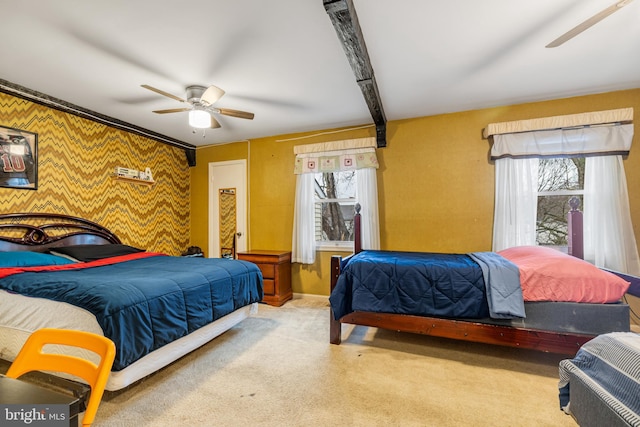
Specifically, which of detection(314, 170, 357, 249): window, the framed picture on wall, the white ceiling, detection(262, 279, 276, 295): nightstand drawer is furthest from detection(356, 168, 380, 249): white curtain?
the framed picture on wall

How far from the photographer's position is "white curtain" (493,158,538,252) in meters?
3.04

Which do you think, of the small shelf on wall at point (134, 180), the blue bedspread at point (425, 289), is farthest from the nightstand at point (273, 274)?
the small shelf on wall at point (134, 180)

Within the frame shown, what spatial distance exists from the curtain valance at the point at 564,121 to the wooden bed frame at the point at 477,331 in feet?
3.57

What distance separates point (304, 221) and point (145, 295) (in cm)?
239

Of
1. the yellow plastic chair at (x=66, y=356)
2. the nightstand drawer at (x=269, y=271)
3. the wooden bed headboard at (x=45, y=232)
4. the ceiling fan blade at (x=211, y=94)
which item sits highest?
the ceiling fan blade at (x=211, y=94)

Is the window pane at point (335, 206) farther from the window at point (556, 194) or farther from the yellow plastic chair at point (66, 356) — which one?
the yellow plastic chair at point (66, 356)

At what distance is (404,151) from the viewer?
3623 millimetres

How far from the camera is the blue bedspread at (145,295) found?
1620 mm

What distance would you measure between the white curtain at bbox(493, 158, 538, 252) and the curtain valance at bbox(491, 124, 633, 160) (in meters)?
0.12

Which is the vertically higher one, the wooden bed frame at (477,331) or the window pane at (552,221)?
the window pane at (552,221)

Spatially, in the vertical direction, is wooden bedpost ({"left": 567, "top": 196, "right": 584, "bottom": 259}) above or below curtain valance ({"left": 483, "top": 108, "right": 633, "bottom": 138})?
below

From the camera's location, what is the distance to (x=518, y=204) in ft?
10.0

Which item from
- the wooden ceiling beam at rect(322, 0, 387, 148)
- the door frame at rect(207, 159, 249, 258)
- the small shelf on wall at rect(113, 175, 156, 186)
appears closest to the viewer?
the wooden ceiling beam at rect(322, 0, 387, 148)

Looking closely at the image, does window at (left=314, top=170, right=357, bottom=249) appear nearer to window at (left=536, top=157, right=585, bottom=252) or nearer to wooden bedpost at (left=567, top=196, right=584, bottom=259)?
window at (left=536, top=157, right=585, bottom=252)
